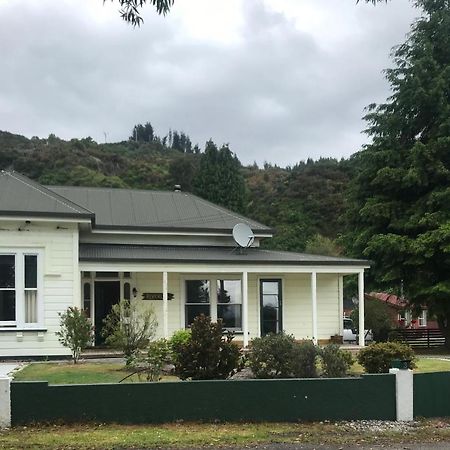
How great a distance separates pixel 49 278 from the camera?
62.8ft

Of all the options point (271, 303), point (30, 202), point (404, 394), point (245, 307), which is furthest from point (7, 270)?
point (404, 394)

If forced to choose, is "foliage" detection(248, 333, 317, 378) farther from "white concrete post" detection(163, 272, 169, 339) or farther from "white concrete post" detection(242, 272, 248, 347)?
"white concrete post" detection(242, 272, 248, 347)

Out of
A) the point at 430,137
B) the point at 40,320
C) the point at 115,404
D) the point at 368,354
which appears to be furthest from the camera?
the point at 430,137

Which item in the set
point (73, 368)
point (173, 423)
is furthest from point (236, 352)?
point (73, 368)

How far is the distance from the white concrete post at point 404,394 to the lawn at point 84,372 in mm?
2369

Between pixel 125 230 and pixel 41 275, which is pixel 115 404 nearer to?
pixel 41 275

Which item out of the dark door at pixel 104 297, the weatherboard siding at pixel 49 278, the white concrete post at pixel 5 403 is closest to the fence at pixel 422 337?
the dark door at pixel 104 297

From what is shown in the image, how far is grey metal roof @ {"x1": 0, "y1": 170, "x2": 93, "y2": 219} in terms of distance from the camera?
61.7ft

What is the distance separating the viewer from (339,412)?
37.3 ft

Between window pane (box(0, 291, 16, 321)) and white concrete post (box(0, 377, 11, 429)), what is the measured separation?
28.7 feet

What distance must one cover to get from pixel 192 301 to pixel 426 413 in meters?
12.1

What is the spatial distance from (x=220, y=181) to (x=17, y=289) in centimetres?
5317

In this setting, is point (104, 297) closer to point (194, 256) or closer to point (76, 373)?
point (194, 256)

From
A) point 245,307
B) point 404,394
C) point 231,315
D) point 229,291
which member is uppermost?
point 229,291
